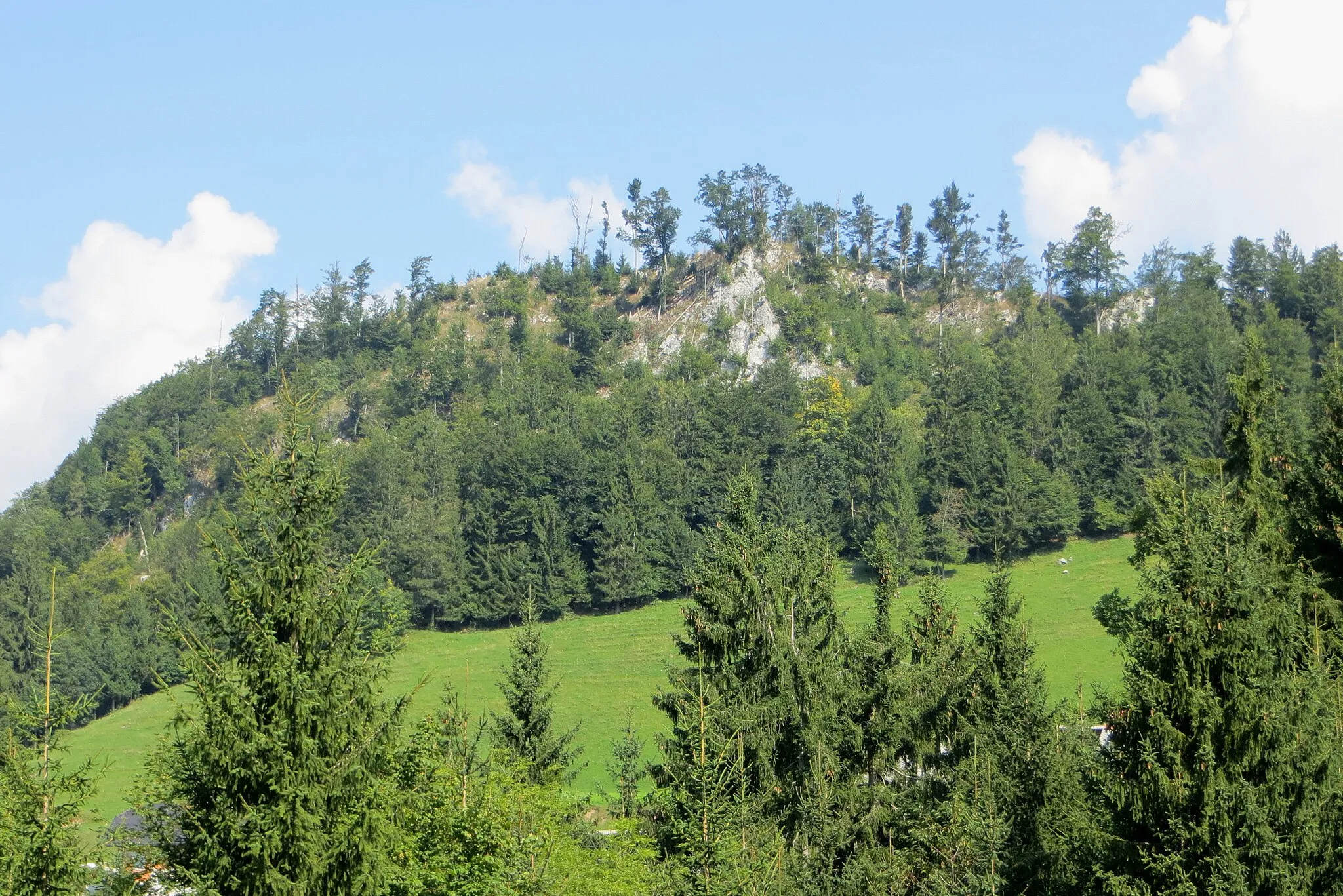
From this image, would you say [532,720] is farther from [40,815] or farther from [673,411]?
[673,411]

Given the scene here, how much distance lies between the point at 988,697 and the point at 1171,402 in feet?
281

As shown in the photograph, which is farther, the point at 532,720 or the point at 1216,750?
the point at 532,720

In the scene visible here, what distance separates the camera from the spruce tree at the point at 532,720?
31.5 meters

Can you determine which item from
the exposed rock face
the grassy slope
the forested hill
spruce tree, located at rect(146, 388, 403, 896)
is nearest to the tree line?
spruce tree, located at rect(146, 388, 403, 896)

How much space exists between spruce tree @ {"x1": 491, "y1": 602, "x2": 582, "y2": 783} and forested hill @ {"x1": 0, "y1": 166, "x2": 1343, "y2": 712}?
4154 centimetres

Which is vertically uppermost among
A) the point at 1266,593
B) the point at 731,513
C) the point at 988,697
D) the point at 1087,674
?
the point at 731,513

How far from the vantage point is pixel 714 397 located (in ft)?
392

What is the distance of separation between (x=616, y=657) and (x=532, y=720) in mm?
48227

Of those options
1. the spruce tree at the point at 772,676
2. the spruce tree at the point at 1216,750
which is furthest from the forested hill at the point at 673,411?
the spruce tree at the point at 1216,750

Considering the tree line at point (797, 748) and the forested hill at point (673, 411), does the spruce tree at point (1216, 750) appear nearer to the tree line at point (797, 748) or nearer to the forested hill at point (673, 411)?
the tree line at point (797, 748)

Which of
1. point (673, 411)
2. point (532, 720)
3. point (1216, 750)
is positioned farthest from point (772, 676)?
point (673, 411)

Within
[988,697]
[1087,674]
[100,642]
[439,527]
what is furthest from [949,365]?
[988,697]

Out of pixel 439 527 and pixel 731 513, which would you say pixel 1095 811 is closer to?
pixel 731 513

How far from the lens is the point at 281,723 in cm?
1529
